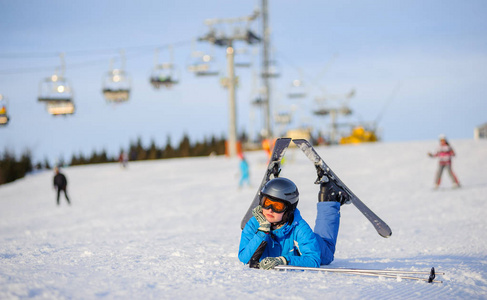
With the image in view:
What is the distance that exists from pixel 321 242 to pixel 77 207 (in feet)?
48.7

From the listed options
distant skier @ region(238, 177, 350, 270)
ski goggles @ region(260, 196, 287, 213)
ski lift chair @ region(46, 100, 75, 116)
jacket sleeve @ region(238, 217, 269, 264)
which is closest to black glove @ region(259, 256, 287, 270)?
distant skier @ region(238, 177, 350, 270)

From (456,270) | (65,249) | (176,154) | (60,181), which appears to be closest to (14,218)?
(60,181)

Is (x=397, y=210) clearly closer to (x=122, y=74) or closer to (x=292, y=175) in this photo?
(x=292, y=175)

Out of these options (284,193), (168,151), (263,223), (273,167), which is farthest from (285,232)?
(168,151)

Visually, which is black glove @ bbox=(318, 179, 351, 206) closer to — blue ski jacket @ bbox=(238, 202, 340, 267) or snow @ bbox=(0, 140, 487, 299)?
blue ski jacket @ bbox=(238, 202, 340, 267)

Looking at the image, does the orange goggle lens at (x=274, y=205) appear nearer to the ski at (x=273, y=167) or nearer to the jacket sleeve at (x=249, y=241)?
the jacket sleeve at (x=249, y=241)

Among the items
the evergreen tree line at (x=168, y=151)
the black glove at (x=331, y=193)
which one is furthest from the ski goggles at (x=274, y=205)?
the evergreen tree line at (x=168, y=151)

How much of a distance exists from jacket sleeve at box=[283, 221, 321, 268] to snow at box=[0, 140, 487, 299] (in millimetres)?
111

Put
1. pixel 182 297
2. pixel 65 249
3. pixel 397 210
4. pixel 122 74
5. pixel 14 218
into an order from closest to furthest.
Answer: pixel 182 297 < pixel 65 249 < pixel 397 210 < pixel 14 218 < pixel 122 74

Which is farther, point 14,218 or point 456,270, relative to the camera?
point 14,218

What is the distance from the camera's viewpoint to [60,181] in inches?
686

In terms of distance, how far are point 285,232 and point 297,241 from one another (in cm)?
15

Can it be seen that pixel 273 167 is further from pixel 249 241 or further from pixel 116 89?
pixel 116 89

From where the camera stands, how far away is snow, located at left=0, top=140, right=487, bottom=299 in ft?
12.6
